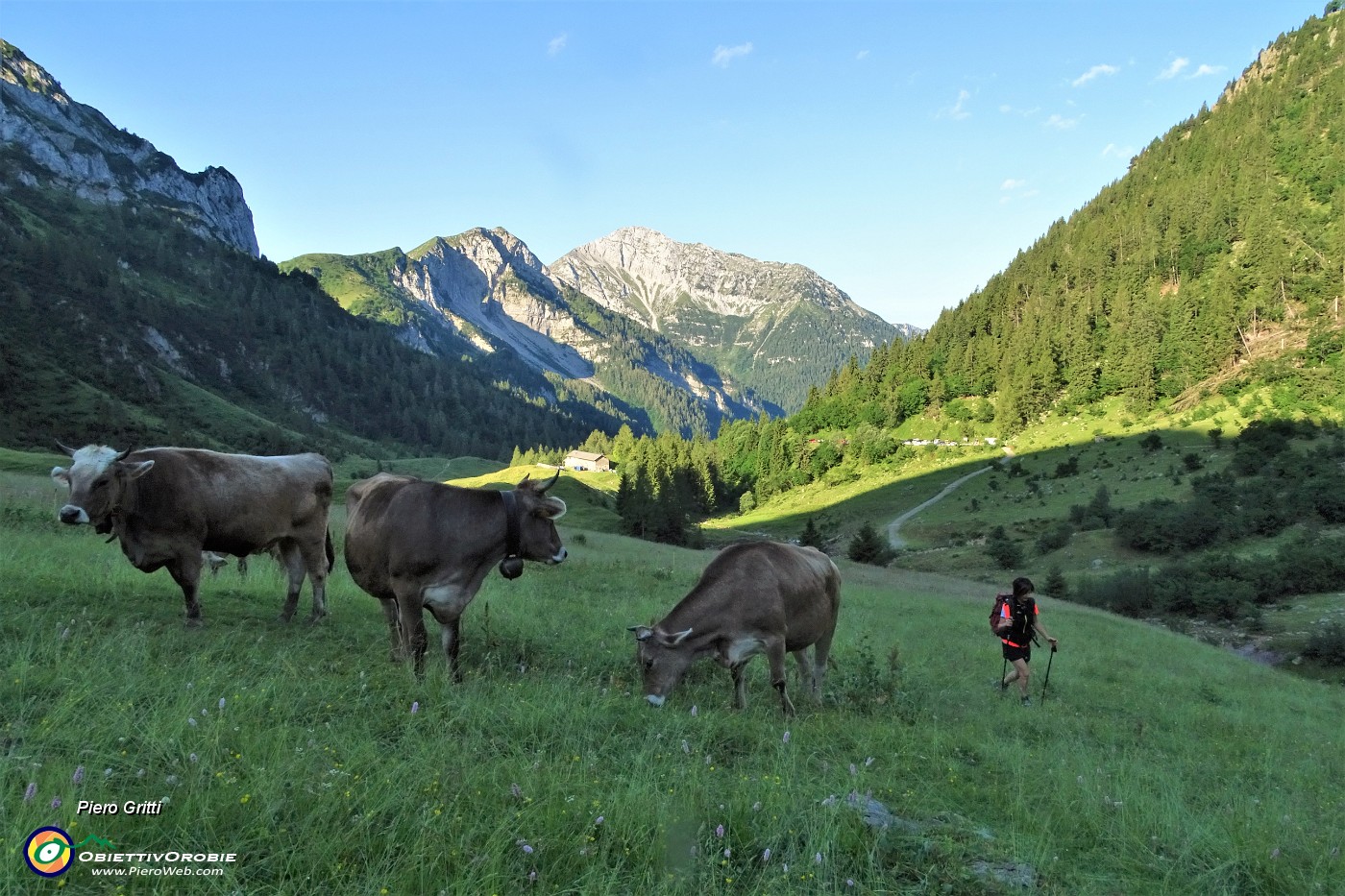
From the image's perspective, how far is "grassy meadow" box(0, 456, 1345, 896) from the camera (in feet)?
11.8

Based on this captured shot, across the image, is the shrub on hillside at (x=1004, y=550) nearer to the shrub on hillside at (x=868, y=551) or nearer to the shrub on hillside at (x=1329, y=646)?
the shrub on hillside at (x=868, y=551)

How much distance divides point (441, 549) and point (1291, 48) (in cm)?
24756

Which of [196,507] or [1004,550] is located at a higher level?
[196,507]

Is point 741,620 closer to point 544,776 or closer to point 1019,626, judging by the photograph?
point 544,776

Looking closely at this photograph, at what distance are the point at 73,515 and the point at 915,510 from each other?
85903 mm

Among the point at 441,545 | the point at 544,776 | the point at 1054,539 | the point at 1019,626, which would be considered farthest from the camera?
the point at 1054,539

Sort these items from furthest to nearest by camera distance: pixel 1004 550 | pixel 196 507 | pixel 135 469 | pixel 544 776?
1. pixel 1004 550
2. pixel 196 507
3. pixel 135 469
4. pixel 544 776

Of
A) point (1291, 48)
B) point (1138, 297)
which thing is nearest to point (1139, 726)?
point (1138, 297)

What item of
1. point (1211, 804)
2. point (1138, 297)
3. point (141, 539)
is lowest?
point (1211, 804)

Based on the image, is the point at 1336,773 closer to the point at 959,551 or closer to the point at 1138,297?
the point at 959,551

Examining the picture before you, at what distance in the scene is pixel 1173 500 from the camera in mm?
61031

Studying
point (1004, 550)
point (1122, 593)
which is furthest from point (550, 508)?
point (1004, 550)

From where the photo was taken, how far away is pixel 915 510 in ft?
278

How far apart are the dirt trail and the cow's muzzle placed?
68206 mm
